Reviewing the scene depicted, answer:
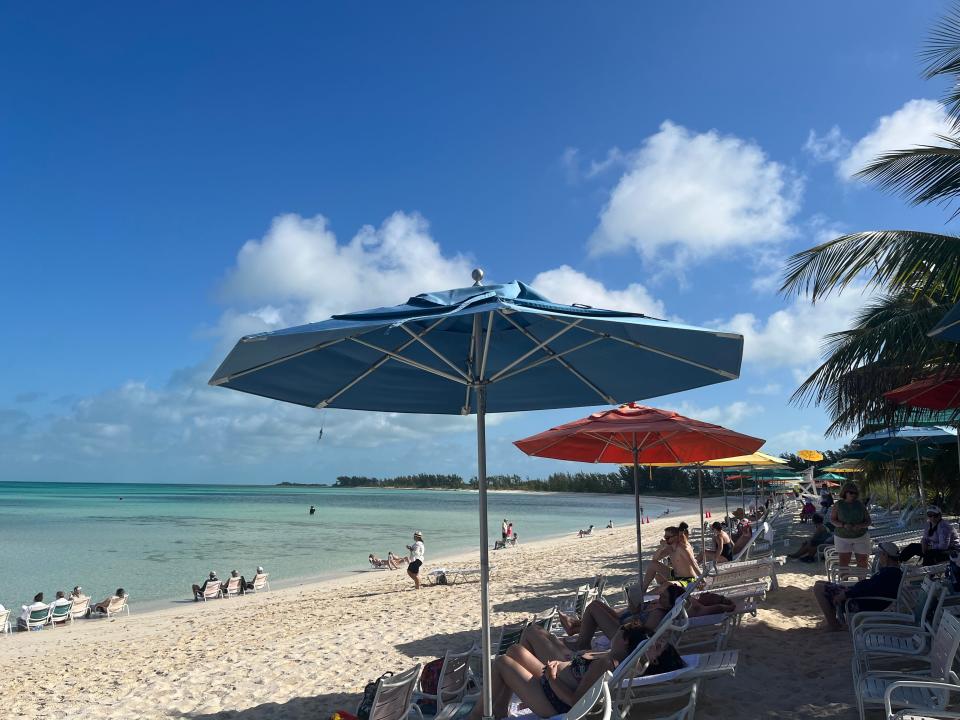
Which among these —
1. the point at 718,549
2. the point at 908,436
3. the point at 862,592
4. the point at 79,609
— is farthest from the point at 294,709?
the point at 79,609

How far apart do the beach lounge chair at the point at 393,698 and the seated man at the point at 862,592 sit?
3.65 m

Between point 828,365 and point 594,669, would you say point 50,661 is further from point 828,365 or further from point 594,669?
point 828,365

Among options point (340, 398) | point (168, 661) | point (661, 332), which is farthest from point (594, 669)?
point (168, 661)

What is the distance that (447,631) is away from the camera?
8117mm

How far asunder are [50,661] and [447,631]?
5.30 metres

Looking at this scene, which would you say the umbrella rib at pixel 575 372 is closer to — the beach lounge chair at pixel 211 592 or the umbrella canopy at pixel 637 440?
the umbrella canopy at pixel 637 440

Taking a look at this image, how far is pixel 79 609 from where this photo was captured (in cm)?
1468

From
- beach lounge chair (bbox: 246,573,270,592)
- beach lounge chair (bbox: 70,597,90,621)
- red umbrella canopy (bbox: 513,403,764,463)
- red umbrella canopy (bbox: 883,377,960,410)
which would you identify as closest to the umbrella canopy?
red umbrella canopy (bbox: 513,403,764,463)

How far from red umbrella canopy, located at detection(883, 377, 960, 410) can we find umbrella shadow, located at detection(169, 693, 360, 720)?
16.7 ft

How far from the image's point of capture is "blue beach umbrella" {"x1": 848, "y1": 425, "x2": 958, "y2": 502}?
10.7 metres

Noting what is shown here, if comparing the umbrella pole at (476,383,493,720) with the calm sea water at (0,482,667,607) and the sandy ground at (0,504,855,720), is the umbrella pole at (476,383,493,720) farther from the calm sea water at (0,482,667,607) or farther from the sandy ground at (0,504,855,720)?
the calm sea water at (0,482,667,607)

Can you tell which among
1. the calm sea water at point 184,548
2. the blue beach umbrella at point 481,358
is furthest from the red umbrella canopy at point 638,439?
the calm sea water at point 184,548

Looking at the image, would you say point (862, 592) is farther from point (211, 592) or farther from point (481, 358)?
point (211, 592)

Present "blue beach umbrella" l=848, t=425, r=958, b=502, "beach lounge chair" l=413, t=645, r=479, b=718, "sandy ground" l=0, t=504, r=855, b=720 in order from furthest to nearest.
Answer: "blue beach umbrella" l=848, t=425, r=958, b=502 < "sandy ground" l=0, t=504, r=855, b=720 < "beach lounge chair" l=413, t=645, r=479, b=718
